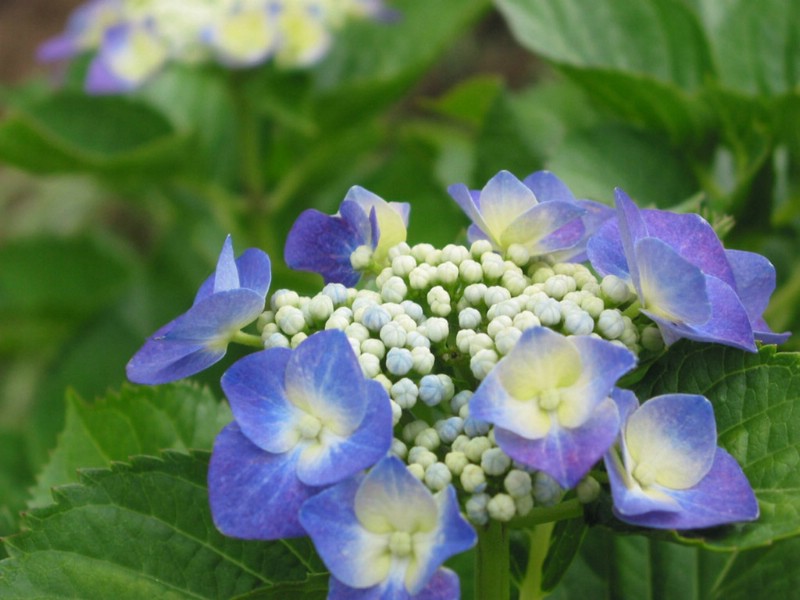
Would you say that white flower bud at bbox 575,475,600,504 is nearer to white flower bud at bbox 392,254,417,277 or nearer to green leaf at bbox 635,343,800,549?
green leaf at bbox 635,343,800,549

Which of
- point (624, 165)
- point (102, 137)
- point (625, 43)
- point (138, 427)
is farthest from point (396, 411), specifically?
point (102, 137)

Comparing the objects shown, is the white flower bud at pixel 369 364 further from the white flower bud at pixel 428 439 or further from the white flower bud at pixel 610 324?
the white flower bud at pixel 610 324

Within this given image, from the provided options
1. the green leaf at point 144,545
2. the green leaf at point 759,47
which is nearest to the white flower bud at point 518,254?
the green leaf at point 144,545

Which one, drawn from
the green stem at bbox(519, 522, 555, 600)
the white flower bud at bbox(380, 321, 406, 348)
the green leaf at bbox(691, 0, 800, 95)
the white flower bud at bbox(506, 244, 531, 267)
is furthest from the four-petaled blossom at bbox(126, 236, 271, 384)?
the green leaf at bbox(691, 0, 800, 95)

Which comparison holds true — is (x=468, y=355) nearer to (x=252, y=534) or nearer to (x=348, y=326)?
(x=348, y=326)

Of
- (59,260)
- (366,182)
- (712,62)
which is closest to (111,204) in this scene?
(59,260)

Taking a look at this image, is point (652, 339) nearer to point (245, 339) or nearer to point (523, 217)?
point (523, 217)
